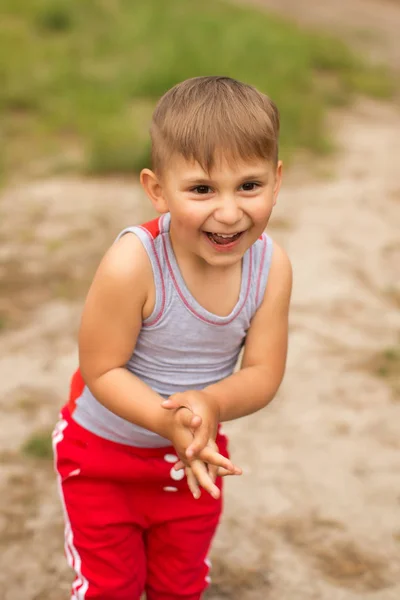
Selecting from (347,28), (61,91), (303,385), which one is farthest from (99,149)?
(347,28)

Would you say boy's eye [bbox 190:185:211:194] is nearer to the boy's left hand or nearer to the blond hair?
the blond hair

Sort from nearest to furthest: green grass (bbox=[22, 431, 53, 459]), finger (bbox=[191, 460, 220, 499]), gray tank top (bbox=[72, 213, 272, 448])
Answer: finger (bbox=[191, 460, 220, 499]) < gray tank top (bbox=[72, 213, 272, 448]) < green grass (bbox=[22, 431, 53, 459])

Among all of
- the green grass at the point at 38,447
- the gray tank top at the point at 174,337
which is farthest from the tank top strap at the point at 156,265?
the green grass at the point at 38,447

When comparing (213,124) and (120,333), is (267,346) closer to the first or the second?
(120,333)

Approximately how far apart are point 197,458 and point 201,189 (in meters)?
0.46

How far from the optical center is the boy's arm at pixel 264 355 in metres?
1.83

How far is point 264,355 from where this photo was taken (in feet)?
6.21

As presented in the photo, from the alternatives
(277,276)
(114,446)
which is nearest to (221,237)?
(277,276)

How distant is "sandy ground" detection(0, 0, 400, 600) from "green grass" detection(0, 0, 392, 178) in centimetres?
54

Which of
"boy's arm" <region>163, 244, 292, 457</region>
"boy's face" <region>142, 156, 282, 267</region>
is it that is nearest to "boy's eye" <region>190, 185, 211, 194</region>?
"boy's face" <region>142, 156, 282, 267</region>

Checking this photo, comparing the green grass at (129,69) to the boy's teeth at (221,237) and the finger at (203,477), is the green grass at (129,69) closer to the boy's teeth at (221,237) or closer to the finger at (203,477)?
the boy's teeth at (221,237)

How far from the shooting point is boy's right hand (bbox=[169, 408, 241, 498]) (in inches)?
62.6

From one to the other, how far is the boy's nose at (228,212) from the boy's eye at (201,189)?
0.04 meters

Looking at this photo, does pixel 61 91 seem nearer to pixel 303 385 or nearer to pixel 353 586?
pixel 303 385
